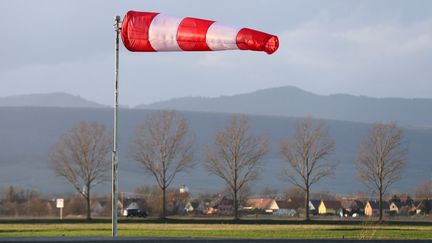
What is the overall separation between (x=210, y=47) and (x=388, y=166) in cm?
5990

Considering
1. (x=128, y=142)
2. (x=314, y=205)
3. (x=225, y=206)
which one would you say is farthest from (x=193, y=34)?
(x=128, y=142)

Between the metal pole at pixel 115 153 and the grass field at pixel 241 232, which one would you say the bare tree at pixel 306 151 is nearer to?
the grass field at pixel 241 232

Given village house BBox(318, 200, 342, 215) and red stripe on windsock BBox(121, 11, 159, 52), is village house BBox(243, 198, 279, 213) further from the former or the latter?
red stripe on windsock BBox(121, 11, 159, 52)

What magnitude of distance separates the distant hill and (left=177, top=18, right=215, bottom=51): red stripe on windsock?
91.1 metres

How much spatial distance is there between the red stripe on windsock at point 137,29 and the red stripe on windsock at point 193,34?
906 mm

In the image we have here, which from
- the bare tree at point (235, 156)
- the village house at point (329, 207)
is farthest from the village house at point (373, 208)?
the bare tree at point (235, 156)

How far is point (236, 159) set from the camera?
7338 cm

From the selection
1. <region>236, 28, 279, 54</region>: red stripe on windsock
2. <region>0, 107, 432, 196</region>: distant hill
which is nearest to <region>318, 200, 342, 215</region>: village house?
<region>0, 107, 432, 196</region>: distant hill

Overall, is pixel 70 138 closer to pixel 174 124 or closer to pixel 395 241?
pixel 174 124

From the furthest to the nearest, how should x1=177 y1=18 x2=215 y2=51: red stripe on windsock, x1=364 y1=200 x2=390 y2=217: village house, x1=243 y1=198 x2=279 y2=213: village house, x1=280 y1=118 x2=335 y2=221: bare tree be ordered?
x1=243 y1=198 x2=279 y2=213: village house → x1=364 y1=200 x2=390 y2=217: village house → x1=280 y1=118 x2=335 y2=221: bare tree → x1=177 y1=18 x2=215 y2=51: red stripe on windsock

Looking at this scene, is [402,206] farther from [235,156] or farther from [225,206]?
[235,156]

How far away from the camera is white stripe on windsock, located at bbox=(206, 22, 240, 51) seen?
1767 cm

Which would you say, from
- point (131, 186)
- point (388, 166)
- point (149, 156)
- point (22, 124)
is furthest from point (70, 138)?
point (22, 124)

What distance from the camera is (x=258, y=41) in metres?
17.3
